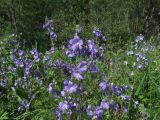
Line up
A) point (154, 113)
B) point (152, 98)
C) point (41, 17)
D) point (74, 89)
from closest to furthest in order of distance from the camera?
point (74, 89) → point (154, 113) → point (152, 98) → point (41, 17)

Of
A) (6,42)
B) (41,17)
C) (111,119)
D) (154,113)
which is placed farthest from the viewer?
(41,17)

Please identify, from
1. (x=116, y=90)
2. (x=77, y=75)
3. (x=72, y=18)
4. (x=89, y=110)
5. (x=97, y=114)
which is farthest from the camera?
(x=72, y=18)

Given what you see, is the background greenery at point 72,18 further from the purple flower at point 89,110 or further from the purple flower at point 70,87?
the purple flower at point 70,87

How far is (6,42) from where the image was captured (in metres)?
7.17

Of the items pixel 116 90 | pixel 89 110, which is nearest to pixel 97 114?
pixel 89 110

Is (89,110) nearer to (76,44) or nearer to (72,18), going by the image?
(76,44)

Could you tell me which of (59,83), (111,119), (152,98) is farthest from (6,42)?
(111,119)

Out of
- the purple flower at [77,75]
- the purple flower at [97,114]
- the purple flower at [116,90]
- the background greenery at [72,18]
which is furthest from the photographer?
the background greenery at [72,18]

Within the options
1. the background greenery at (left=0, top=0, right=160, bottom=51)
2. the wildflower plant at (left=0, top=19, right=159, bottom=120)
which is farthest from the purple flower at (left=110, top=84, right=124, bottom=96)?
the background greenery at (left=0, top=0, right=160, bottom=51)

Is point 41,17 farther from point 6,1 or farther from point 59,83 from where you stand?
point 59,83

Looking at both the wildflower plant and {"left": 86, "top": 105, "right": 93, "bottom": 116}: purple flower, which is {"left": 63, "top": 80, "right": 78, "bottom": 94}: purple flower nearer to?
the wildflower plant

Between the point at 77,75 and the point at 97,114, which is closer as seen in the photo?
the point at 77,75

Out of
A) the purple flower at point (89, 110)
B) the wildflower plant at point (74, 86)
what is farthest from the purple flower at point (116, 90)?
the purple flower at point (89, 110)

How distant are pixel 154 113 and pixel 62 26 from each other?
6017 millimetres
